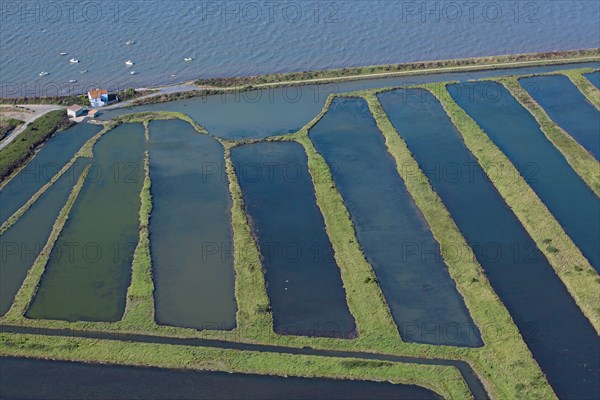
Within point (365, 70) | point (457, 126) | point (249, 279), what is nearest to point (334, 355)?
point (249, 279)

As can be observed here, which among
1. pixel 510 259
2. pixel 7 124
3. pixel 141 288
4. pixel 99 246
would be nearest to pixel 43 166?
pixel 7 124

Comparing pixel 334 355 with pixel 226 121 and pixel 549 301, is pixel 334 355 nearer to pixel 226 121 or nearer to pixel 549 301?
pixel 549 301

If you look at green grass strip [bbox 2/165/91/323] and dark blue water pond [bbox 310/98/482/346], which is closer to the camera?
dark blue water pond [bbox 310/98/482/346]

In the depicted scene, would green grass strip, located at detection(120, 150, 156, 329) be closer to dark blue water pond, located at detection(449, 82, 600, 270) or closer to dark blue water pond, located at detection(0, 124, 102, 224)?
dark blue water pond, located at detection(0, 124, 102, 224)

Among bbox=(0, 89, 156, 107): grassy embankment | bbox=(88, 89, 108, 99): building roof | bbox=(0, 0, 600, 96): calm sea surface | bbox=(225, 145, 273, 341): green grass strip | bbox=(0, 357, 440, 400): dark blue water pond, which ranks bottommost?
bbox=(0, 357, 440, 400): dark blue water pond

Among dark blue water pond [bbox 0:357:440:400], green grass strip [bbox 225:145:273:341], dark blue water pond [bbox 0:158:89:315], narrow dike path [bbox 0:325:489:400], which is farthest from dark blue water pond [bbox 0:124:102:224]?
dark blue water pond [bbox 0:357:440:400]

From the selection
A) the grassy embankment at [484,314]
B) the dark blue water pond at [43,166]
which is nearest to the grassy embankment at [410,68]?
the dark blue water pond at [43,166]

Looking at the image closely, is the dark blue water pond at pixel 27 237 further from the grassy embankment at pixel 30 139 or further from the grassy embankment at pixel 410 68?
the grassy embankment at pixel 410 68
